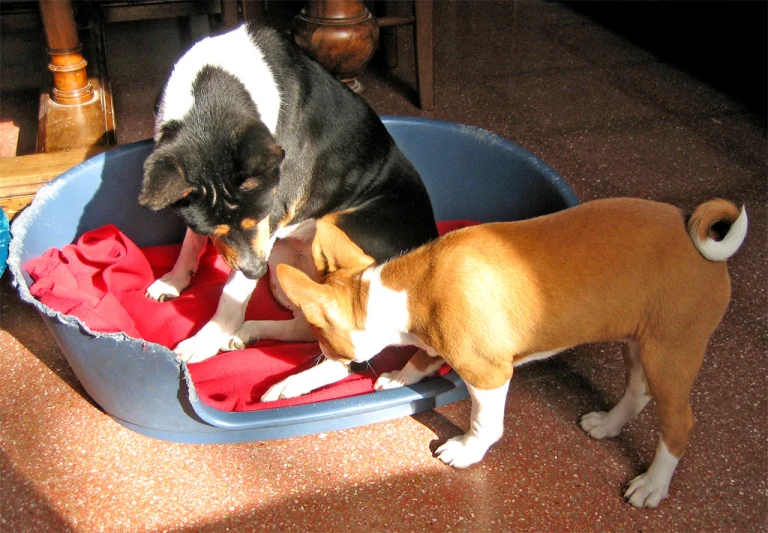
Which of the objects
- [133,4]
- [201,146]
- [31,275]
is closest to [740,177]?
[201,146]

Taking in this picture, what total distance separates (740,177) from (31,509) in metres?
3.31

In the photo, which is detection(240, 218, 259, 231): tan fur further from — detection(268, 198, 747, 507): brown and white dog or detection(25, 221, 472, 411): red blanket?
detection(25, 221, 472, 411): red blanket

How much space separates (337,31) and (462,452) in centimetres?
225

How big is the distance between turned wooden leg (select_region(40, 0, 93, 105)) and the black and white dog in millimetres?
1205

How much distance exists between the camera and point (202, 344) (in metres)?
2.35

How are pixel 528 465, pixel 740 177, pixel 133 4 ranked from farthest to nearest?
1. pixel 133 4
2. pixel 740 177
3. pixel 528 465

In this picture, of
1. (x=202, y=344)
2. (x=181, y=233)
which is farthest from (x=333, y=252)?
(x=181, y=233)

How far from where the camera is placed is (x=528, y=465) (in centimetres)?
204

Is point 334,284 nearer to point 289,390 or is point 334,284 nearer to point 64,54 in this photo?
point 289,390

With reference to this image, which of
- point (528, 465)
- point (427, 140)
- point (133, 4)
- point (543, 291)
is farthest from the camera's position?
point (133, 4)

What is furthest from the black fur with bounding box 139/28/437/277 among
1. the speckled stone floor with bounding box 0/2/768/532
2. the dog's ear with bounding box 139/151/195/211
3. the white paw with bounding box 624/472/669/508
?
the white paw with bounding box 624/472/669/508

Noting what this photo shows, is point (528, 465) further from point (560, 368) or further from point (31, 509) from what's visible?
point (31, 509)

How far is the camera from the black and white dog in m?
1.80

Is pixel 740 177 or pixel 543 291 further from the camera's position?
pixel 740 177
